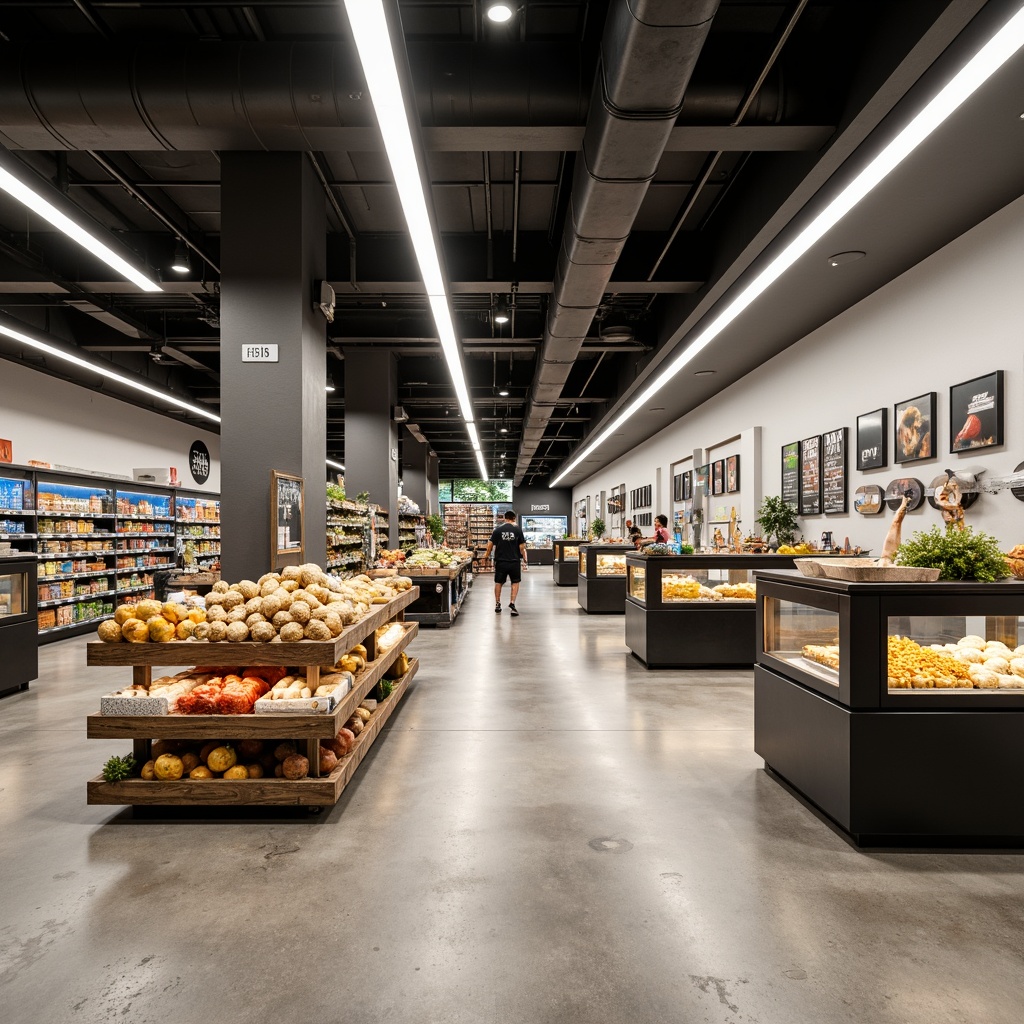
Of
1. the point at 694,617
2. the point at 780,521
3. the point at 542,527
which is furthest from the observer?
the point at 542,527

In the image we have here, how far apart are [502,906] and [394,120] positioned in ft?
12.6

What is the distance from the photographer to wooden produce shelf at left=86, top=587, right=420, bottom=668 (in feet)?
10.5

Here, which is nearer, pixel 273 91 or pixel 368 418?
pixel 273 91

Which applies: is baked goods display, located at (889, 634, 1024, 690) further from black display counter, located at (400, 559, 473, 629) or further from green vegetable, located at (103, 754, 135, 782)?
black display counter, located at (400, 559, 473, 629)

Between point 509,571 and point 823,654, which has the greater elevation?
point 823,654

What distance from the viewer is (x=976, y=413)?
533 cm

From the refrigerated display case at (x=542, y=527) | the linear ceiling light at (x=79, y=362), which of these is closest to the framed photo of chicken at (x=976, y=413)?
the linear ceiling light at (x=79, y=362)

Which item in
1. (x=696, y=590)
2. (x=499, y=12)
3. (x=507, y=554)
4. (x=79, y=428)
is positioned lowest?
(x=696, y=590)

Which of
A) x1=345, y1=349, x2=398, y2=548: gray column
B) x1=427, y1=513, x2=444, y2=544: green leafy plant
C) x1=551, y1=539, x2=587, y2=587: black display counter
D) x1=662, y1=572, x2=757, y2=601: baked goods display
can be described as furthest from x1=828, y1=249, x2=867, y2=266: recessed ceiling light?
x1=427, y1=513, x2=444, y2=544: green leafy plant

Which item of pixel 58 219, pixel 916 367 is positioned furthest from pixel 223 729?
pixel 916 367

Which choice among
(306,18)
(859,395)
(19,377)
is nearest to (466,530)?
(19,377)

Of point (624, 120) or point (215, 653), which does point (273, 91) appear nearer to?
point (624, 120)

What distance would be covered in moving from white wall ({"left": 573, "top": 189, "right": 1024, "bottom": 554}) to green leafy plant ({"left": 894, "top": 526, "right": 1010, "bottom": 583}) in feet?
8.10

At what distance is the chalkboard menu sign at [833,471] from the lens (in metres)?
7.62
